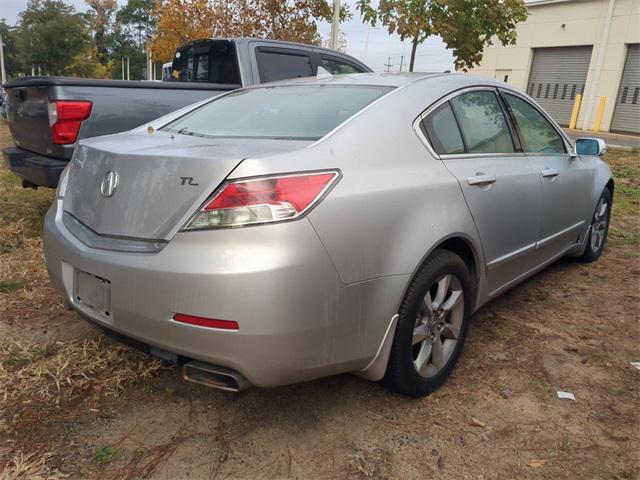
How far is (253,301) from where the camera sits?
1810mm

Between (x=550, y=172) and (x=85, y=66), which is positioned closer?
(x=550, y=172)

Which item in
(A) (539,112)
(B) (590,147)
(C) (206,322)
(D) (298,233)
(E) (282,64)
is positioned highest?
(E) (282,64)

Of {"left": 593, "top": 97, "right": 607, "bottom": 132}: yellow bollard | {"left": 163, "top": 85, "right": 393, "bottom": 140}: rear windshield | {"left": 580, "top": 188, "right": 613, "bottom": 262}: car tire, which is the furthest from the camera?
{"left": 593, "top": 97, "right": 607, "bottom": 132}: yellow bollard

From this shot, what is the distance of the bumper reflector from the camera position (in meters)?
1.84

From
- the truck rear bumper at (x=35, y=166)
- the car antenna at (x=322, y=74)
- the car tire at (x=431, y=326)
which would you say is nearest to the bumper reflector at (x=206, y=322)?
the car tire at (x=431, y=326)

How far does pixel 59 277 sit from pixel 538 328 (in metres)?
2.71

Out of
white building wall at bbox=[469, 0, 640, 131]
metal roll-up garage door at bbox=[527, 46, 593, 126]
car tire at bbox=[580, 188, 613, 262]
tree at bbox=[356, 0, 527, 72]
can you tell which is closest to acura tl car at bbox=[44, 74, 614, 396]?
car tire at bbox=[580, 188, 613, 262]

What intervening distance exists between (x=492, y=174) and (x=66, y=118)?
311 centimetres

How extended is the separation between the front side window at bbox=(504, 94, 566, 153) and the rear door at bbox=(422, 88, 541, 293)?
190 millimetres

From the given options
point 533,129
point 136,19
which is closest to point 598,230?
point 533,129

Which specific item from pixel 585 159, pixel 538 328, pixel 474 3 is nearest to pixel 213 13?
pixel 474 3

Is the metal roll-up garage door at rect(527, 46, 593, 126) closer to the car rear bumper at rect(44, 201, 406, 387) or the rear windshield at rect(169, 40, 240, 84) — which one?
the rear windshield at rect(169, 40, 240, 84)

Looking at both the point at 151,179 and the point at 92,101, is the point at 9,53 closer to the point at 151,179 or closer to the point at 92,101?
the point at 92,101

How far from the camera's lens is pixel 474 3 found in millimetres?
9500
